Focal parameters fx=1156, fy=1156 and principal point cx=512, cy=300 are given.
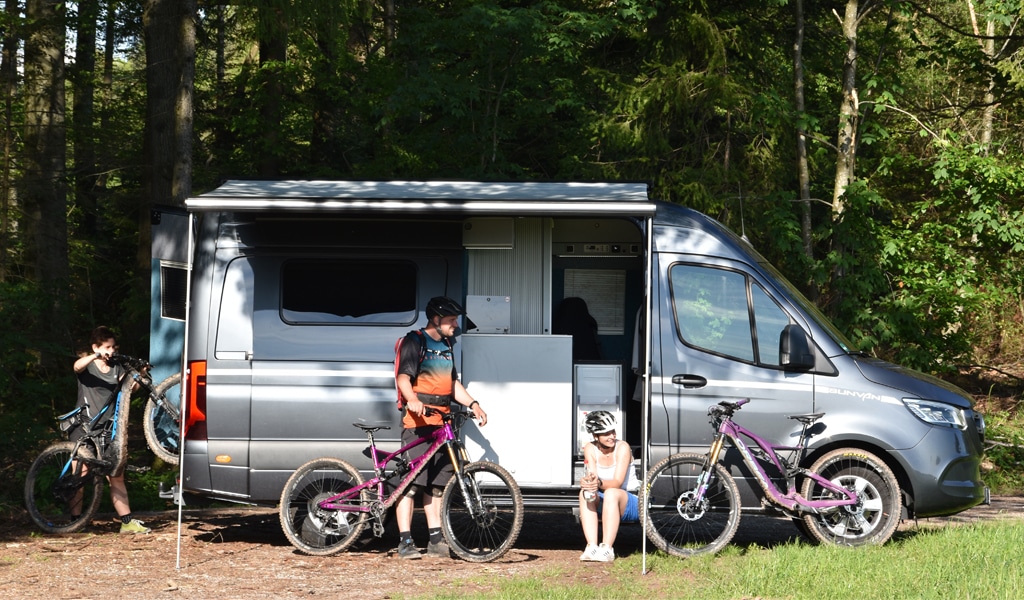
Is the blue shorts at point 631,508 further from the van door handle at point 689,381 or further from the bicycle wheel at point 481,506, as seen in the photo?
the van door handle at point 689,381

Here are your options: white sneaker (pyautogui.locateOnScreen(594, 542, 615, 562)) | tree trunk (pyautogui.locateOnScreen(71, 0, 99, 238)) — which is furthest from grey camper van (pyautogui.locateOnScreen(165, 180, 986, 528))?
tree trunk (pyautogui.locateOnScreen(71, 0, 99, 238))

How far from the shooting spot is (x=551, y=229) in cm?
896

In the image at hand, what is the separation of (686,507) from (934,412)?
1887 mm

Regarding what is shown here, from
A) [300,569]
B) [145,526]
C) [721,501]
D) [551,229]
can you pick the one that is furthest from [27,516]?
[721,501]

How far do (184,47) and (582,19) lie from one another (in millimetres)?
5270

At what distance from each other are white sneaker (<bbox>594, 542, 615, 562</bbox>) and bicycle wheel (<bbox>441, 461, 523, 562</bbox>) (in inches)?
22.0

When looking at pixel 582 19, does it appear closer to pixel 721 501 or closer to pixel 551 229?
pixel 551 229

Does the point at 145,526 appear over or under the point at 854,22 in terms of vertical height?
under

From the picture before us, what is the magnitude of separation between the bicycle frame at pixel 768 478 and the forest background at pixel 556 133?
5.75 metres

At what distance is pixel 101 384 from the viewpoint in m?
9.12

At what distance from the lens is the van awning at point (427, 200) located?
7.63 metres

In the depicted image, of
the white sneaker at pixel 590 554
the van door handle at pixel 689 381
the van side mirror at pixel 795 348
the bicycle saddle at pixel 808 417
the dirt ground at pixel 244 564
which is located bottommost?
the dirt ground at pixel 244 564

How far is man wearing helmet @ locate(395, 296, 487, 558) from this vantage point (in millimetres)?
7844

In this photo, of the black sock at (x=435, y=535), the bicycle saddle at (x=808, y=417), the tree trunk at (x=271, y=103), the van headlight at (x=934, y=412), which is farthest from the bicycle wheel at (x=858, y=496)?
the tree trunk at (x=271, y=103)
